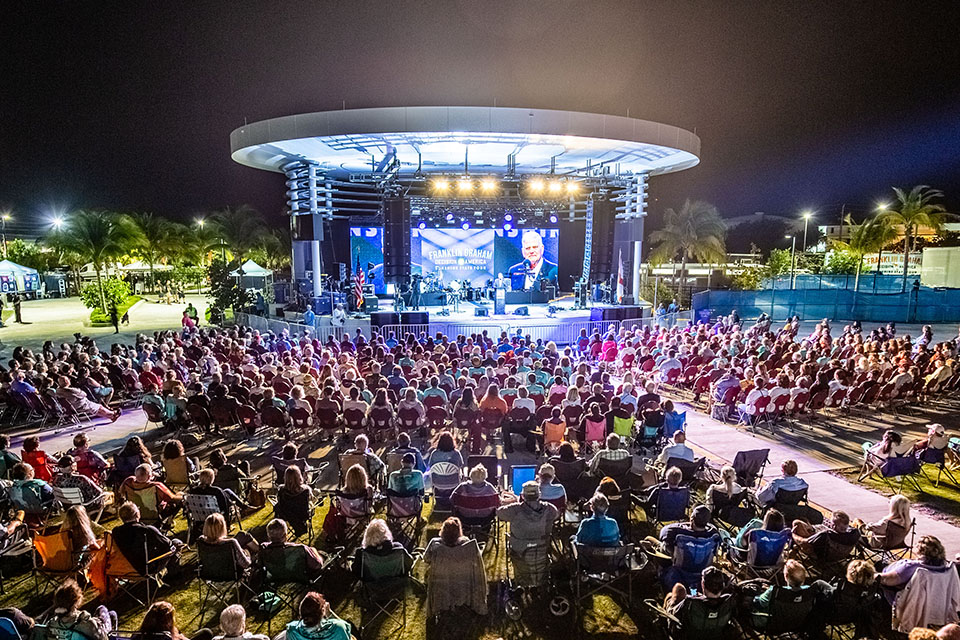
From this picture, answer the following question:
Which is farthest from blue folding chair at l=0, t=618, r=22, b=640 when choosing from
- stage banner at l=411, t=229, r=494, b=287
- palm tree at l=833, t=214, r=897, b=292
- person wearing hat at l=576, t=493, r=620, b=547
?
palm tree at l=833, t=214, r=897, b=292

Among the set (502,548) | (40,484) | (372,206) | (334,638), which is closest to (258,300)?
(372,206)

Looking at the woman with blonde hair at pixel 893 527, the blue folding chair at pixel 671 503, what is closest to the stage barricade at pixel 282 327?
the blue folding chair at pixel 671 503

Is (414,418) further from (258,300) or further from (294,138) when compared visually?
(258,300)

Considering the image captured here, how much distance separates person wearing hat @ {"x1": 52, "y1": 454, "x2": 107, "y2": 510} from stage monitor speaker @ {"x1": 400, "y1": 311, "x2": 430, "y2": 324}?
12.5 metres

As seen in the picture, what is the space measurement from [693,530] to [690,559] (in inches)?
9.4

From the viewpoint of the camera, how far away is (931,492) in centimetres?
774

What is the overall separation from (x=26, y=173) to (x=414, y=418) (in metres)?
67.3

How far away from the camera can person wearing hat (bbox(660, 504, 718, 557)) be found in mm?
4836

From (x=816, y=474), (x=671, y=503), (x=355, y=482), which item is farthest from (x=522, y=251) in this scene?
(x=355, y=482)

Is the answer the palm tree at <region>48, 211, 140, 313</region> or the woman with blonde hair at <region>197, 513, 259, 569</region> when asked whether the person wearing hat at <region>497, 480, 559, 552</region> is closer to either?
the woman with blonde hair at <region>197, 513, 259, 569</region>

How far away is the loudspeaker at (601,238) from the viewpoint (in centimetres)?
2434

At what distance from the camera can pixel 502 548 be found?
20.4 feet

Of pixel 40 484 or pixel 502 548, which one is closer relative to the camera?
pixel 40 484

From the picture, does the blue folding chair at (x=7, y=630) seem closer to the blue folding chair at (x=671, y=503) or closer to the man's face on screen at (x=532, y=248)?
the blue folding chair at (x=671, y=503)
